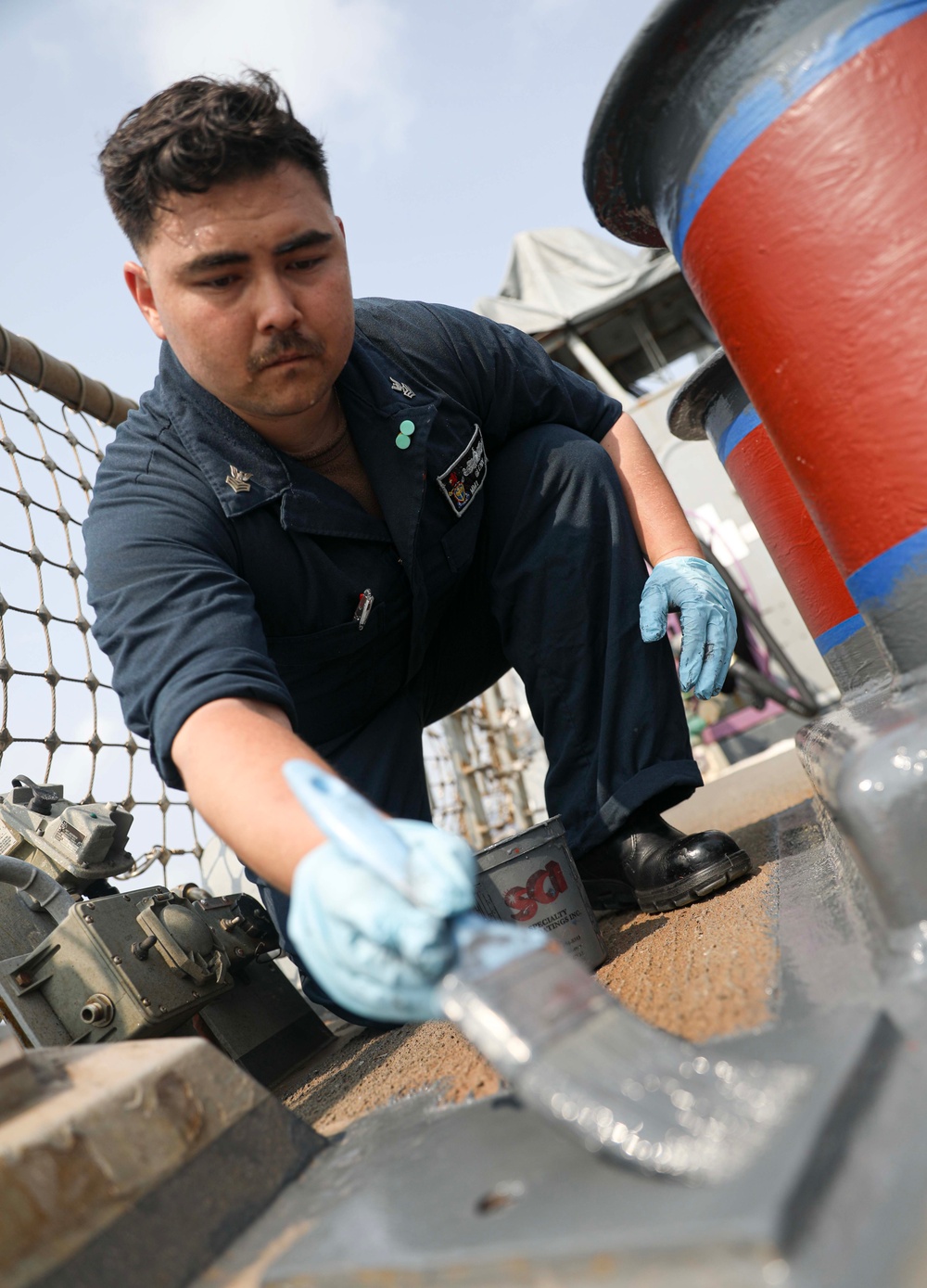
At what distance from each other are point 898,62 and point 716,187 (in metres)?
0.18

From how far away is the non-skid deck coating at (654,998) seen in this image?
854 mm

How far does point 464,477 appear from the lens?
1762 mm

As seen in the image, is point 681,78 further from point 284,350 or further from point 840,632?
point 840,632

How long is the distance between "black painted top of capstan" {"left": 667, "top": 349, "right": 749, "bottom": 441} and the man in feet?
0.47

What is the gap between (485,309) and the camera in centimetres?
859

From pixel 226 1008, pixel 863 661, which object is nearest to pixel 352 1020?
pixel 226 1008

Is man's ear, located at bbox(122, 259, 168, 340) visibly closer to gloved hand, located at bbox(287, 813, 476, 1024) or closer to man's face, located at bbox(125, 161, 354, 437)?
man's face, located at bbox(125, 161, 354, 437)

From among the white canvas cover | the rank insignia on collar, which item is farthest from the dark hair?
the white canvas cover

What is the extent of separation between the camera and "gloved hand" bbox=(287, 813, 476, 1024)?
27.1 inches

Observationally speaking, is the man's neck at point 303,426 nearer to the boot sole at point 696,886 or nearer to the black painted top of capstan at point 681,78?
the black painted top of capstan at point 681,78

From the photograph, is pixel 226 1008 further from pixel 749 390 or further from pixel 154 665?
pixel 749 390

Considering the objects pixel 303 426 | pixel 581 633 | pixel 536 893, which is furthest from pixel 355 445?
pixel 536 893

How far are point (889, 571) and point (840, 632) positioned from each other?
62 cm

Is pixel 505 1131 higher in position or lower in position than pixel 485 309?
lower
